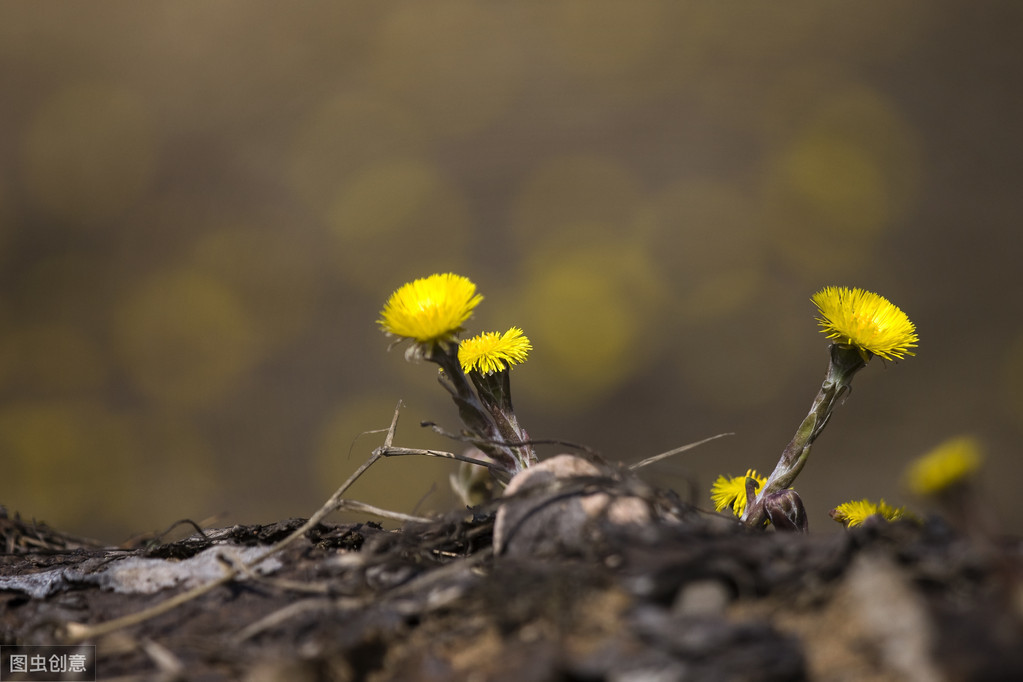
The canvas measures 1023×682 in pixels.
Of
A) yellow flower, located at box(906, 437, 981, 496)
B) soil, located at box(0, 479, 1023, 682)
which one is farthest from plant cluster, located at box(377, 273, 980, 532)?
yellow flower, located at box(906, 437, 981, 496)

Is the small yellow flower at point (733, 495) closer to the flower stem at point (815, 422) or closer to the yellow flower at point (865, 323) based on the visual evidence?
the flower stem at point (815, 422)

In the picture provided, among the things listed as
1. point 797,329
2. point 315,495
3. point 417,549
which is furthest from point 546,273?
point 417,549

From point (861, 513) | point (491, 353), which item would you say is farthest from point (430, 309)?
Result: point (861, 513)

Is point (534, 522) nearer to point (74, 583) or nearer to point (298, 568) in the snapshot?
point (298, 568)

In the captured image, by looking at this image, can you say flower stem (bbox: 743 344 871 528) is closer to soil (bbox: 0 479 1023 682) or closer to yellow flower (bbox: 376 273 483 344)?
soil (bbox: 0 479 1023 682)

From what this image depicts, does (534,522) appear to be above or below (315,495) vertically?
below
